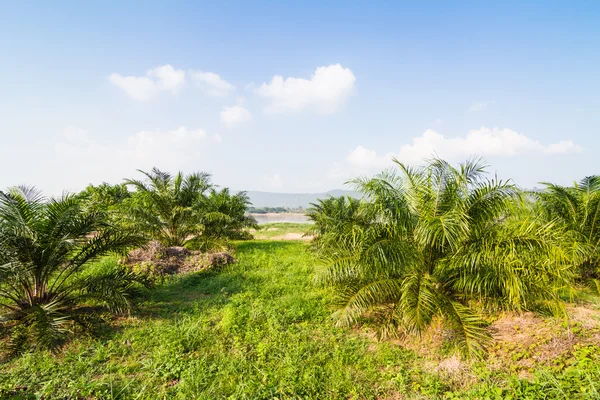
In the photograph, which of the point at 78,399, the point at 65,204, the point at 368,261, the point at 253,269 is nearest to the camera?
the point at 78,399

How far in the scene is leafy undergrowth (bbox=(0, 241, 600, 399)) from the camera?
3.22 meters

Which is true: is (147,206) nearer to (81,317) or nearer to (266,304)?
(81,317)

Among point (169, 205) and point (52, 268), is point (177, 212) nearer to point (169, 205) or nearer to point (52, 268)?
point (169, 205)

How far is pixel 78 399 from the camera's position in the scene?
3.14 metres

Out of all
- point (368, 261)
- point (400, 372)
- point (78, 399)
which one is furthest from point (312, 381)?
point (78, 399)

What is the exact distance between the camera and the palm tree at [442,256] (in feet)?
13.9

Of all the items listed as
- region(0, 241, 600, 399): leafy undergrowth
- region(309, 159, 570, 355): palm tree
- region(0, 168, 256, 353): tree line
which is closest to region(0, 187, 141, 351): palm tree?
region(0, 168, 256, 353): tree line

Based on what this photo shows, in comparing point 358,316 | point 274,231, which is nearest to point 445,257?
point 358,316

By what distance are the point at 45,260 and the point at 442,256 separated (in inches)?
271

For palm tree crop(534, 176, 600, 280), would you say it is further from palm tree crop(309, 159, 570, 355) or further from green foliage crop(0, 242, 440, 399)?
green foliage crop(0, 242, 440, 399)

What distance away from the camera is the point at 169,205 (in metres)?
11.0

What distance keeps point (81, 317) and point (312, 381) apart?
4.12 m

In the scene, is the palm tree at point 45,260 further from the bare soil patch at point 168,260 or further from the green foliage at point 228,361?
the bare soil patch at point 168,260

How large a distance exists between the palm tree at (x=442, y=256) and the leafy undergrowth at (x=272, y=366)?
0.43 m
